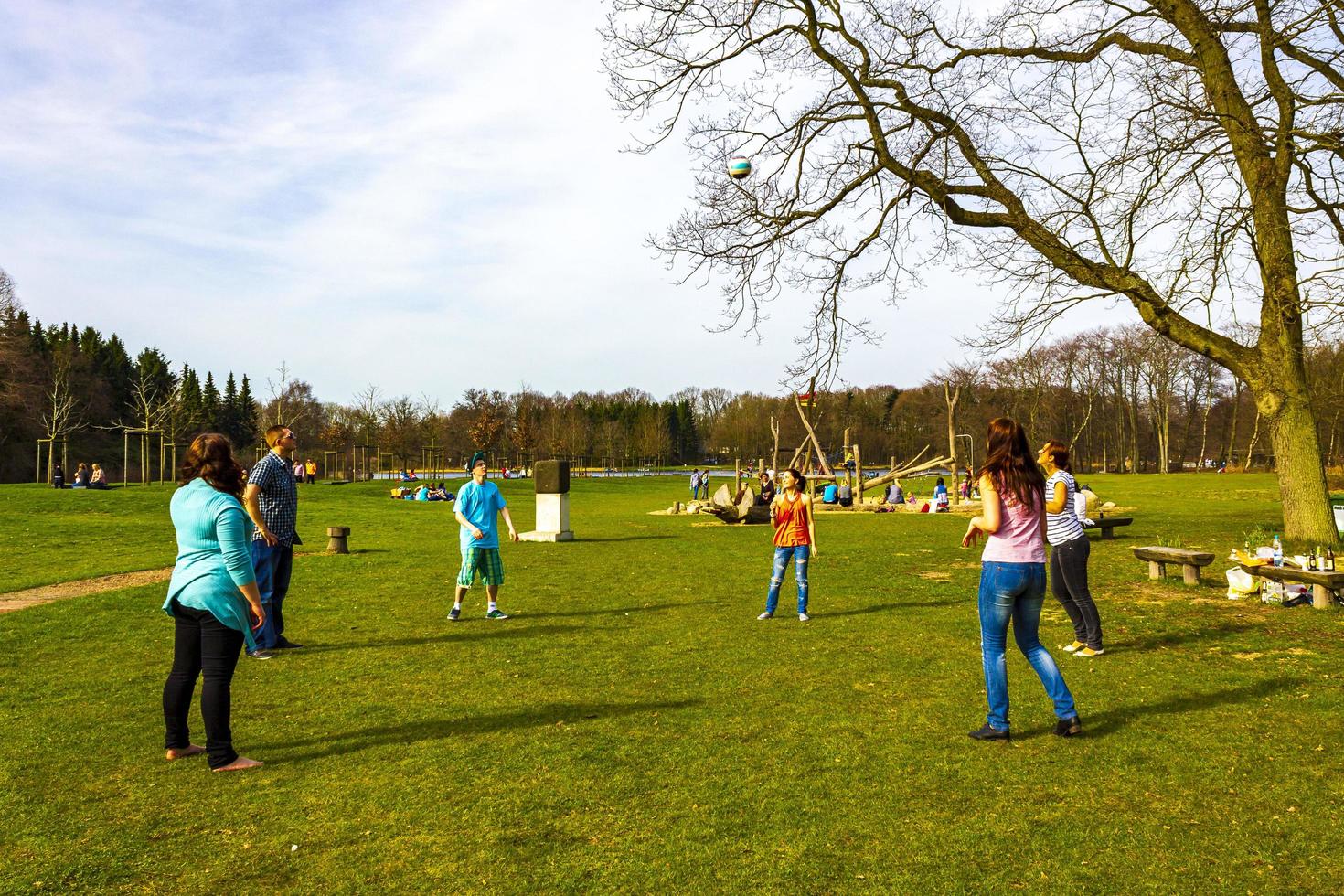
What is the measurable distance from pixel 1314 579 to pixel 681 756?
803 cm

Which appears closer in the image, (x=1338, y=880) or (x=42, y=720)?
(x=1338, y=880)

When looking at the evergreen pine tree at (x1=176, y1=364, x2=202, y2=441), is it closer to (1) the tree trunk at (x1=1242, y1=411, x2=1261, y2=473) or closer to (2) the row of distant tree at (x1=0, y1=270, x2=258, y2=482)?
(2) the row of distant tree at (x1=0, y1=270, x2=258, y2=482)

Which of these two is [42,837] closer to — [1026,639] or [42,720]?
[42,720]

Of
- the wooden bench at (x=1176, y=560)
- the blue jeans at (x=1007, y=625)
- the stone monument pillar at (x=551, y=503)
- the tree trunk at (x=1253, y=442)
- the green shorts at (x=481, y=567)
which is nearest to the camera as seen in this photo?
the blue jeans at (x=1007, y=625)

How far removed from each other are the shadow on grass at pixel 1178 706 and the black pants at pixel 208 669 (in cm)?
492

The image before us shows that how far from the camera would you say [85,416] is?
228 ft

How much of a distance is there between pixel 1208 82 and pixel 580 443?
80829 millimetres

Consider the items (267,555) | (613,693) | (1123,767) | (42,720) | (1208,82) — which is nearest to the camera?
(1123,767)

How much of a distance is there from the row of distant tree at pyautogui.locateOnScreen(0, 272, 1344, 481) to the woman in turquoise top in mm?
43045

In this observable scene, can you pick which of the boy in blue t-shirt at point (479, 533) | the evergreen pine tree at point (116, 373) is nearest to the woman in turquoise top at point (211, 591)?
the boy in blue t-shirt at point (479, 533)

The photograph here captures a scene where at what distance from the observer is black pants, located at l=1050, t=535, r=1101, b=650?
7895 millimetres

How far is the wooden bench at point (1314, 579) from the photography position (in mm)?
9281

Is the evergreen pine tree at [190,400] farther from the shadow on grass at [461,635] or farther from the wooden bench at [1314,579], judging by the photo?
the wooden bench at [1314,579]

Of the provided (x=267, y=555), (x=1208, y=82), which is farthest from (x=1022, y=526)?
(x=1208, y=82)
